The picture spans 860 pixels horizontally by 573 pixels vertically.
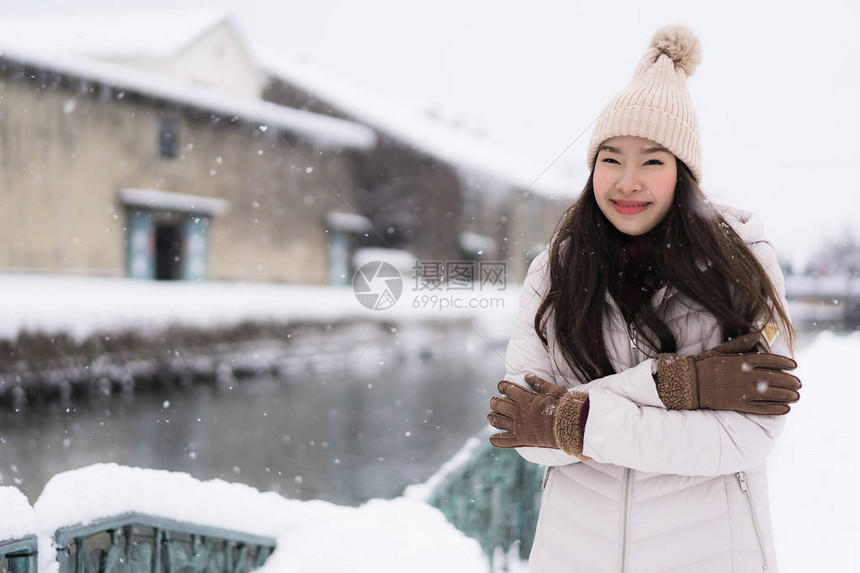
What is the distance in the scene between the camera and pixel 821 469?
3359 millimetres

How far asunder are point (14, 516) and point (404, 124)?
1020cm

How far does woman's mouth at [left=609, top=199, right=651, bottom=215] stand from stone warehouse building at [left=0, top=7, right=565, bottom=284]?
4611mm

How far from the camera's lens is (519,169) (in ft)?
35.2

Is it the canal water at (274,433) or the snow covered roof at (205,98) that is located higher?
the snow covered roof at (205,98)

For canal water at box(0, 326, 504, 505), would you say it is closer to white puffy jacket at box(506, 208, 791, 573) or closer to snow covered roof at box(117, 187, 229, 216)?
snow covered roof at box(117, 187, 229, 216)

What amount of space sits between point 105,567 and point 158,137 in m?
7.62

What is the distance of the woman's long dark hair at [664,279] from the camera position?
2.91 ft

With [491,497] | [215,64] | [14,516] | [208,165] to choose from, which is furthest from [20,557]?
[215,64]

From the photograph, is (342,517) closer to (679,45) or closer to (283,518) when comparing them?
(283,518)

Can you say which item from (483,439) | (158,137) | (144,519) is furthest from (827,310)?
(158,137)

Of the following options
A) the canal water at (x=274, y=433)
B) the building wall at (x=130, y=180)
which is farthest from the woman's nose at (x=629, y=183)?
the building wall at (x=130, y=180)

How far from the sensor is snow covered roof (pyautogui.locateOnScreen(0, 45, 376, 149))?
6.74 metres

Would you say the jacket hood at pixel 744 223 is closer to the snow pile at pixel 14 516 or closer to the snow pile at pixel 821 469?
the snow pile at pixel 14 516

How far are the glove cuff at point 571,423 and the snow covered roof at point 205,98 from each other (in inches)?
308
